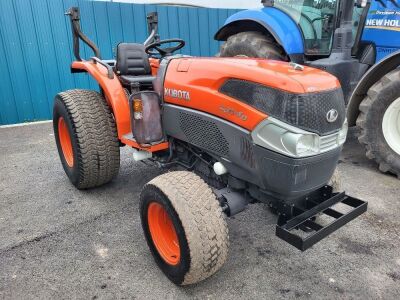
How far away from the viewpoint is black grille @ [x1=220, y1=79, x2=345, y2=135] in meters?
1.81

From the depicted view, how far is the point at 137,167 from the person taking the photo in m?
4.00

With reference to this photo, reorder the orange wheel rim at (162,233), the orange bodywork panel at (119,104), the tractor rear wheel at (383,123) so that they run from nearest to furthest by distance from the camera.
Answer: the orange wheel rim at (162,233) → the orange bodywork panel at (119,104) → the tractor rear wheel at (383,123)

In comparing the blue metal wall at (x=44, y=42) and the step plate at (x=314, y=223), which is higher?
the blue metal wall at (x=44, y=42)

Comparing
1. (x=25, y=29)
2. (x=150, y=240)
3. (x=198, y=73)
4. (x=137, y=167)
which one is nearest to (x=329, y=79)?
(x=198, y=73)

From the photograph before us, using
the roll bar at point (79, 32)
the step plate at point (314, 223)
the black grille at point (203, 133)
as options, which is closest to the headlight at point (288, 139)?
the black grille at point (203, 133)

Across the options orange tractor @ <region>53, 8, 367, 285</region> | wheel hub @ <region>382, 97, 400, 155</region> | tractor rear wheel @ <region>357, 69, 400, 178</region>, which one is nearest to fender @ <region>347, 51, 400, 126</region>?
tractor rear wheel @ <region>357, 69, 400, 178</region>

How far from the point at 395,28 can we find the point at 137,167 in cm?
311

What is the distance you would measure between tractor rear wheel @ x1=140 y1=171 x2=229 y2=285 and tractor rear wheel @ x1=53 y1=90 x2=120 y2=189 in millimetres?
1022

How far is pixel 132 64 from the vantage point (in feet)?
10.5

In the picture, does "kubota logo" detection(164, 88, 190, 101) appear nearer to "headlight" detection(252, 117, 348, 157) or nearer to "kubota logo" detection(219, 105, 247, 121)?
"kubota logo" detection(219, 105, 247, 121)

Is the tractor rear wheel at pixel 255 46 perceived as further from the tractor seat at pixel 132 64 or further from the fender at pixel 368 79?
the tractor seat at pixel 132 64

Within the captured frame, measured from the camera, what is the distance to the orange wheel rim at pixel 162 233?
2.22 meters

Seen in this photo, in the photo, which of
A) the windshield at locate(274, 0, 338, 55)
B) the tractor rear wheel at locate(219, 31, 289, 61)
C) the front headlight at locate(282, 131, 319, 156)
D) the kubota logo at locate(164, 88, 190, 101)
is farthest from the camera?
the tractor rear wheel at locate(219, 31, 289, 61)

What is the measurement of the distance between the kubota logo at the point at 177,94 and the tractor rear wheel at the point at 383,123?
7.18 feet
